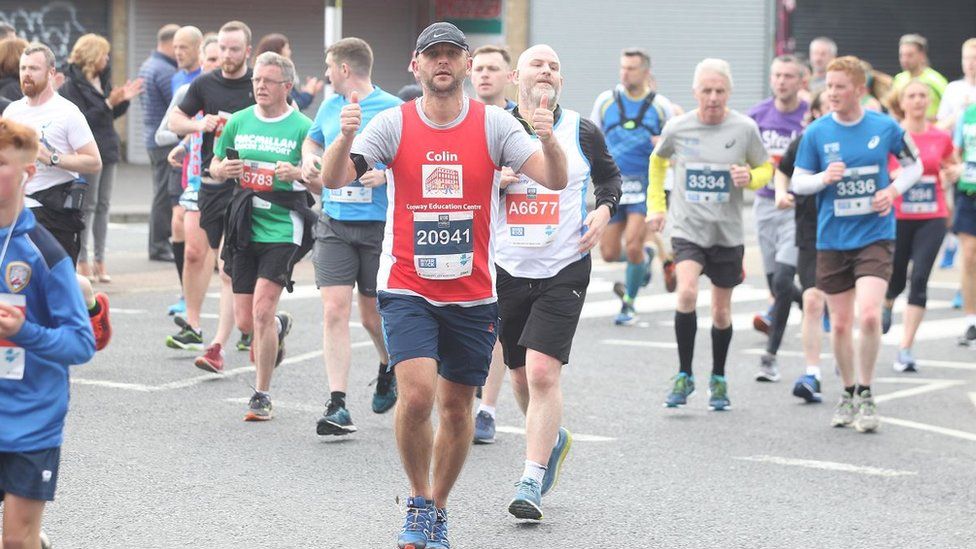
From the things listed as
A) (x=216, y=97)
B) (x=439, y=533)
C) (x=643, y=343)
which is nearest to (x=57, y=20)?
(x=643, y=343)

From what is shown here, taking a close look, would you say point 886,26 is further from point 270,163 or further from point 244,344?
point 270,163

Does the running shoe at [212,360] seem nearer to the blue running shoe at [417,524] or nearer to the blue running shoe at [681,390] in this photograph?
the blue running shoe at [681,390]

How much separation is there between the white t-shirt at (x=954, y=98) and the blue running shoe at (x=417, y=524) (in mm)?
9262

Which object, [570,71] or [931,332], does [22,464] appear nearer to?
[931,332]

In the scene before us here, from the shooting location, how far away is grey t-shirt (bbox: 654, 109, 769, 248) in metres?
9.58

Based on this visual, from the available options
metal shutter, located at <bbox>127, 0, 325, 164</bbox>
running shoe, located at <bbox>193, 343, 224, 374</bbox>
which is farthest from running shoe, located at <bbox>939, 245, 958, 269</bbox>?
metal shutter, located at <bbox>127, 0, 325, 164</bbox>

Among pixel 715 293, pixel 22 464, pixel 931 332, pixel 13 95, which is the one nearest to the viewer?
pixel 22 464

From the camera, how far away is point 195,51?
43.9 feet

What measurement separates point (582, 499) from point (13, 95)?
578 cm

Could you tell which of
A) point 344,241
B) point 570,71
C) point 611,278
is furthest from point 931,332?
point 570,71

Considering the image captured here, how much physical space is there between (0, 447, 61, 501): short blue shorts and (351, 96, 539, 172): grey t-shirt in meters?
1.88

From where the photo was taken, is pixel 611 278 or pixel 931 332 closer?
pixel 931 332

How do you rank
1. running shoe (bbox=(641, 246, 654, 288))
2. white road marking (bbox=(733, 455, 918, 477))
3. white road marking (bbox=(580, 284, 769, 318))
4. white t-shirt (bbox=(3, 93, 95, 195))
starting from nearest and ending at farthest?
white road marking (bbox=(733, 455, 918, 477)) < white t-shirt (bbox=(3, 93, 95, 195)) < running shoe (bbox=(641, 246, 654, 288)) < white road marking (bbox=(580, 284, 769, 318))

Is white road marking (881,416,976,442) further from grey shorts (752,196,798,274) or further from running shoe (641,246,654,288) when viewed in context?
running shoe (641,246,654,288)
